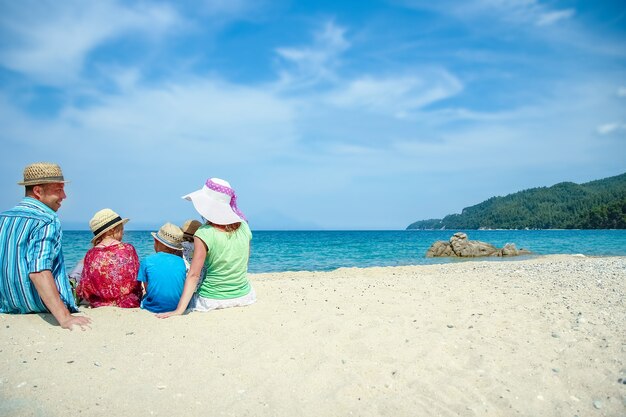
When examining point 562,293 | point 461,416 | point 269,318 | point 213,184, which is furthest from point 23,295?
point 562,293

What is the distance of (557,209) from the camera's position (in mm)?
125188

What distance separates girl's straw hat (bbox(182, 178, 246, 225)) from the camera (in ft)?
17.8

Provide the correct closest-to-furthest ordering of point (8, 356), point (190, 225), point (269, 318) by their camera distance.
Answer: point (8, 356), point (269, 318), point (190, 225)

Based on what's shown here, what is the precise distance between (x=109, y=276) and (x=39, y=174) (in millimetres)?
1513

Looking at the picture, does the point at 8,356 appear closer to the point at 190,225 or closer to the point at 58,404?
the point at 58,404

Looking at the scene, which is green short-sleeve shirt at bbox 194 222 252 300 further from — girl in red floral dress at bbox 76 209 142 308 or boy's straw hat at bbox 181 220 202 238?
girl in red floral dress at bbox 76 209 142 308

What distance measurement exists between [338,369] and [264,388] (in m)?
0.76

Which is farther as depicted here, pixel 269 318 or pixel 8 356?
pixel 269 318

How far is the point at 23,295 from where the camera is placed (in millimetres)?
4844

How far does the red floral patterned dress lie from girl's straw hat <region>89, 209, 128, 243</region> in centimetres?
21

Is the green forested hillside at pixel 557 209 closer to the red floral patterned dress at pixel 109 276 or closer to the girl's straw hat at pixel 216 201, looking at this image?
the girl's straw hat at pixel 216 201

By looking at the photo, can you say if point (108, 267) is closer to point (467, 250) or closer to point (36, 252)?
point (36, 252)

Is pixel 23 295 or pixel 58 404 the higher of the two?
pixel 23 295

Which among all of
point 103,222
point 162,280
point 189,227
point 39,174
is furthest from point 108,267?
point 39,174
